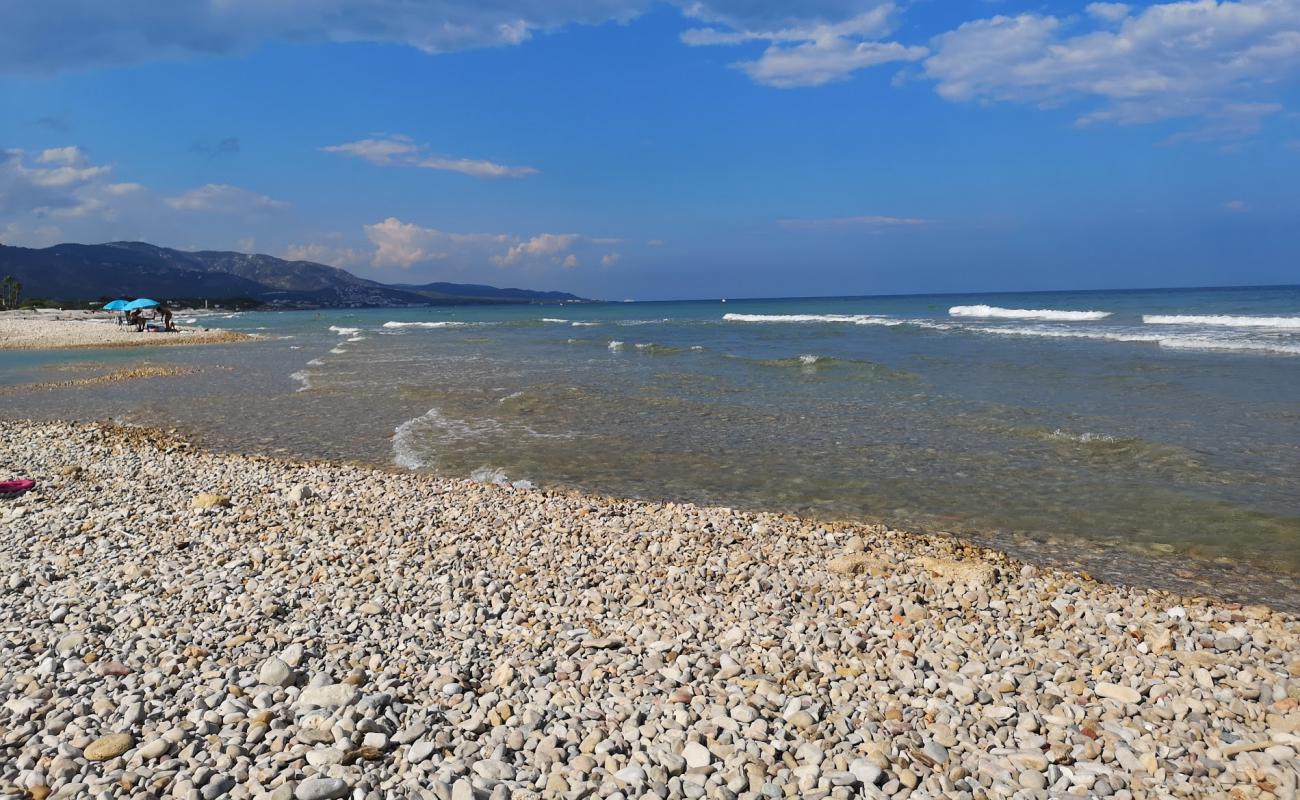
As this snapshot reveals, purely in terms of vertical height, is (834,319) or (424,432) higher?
(834,319)

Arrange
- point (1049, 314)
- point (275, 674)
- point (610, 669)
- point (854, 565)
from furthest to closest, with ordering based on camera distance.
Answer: point (1049, 314)
point (854, 565)
point (610, 669)
point (275, 674)

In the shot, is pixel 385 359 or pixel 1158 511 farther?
pixel 385 359

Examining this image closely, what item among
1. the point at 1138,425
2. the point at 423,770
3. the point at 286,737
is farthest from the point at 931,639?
the point at 1138,425

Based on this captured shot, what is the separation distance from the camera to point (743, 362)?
29766 millimetres

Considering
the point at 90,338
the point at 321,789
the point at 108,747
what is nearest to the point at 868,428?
the point at 321,789

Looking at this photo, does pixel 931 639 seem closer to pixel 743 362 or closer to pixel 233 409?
pixel 233 409

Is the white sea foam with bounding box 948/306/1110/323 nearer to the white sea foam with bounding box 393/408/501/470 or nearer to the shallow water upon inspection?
the shallow water

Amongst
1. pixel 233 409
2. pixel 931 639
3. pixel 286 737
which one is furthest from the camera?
pixel 233 409

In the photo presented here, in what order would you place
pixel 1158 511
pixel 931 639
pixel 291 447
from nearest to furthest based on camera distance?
pixel 931 639, pixel 1158 511, pixel 291 447

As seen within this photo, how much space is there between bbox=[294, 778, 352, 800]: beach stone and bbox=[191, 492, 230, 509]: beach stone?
20.4ft

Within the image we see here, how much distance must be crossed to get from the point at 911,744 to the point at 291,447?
12518 millimetres

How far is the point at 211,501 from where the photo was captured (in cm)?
928

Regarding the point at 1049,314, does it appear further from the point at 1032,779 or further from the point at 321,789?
the point at 321,789

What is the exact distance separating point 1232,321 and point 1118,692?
172 feet
